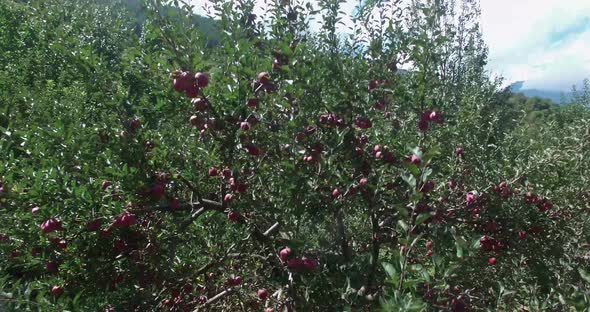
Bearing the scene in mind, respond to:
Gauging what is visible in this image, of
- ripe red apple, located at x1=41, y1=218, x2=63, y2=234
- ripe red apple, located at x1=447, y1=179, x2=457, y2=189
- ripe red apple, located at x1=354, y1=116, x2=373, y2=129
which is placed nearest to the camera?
ripe red apple, located at x1=41, y1=218, x2=63, y2=234

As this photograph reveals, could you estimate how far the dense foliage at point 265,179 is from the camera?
9.04 ft

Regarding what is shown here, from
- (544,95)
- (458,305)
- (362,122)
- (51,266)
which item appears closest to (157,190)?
(51,266)

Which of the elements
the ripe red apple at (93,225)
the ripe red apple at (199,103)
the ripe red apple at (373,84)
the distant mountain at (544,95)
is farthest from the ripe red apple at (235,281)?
the distant mountain at (544,95)

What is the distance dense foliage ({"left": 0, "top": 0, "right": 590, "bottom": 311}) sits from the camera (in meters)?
2.75

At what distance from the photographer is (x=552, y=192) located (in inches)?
132

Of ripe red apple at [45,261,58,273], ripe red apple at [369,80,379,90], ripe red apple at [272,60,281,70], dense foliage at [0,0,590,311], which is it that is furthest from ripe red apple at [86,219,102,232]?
ripe red apple at [369,80,379,90]

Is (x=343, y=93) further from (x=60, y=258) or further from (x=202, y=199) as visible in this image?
(x=60, y=258)

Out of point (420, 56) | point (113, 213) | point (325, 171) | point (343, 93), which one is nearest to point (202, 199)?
point (113, 213)

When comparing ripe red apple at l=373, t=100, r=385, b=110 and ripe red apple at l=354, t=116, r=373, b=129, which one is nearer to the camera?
ripe red apple at l=354, t=116, r=373, b=129

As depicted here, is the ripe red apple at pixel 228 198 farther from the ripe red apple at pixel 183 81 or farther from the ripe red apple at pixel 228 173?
the ripe red apple at pixel 183 81

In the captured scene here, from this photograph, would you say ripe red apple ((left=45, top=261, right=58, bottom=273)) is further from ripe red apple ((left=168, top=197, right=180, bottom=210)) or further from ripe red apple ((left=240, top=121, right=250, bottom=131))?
ripe red apple ((left=240, top=121, right=250, bottom=131))

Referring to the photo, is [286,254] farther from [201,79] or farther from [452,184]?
[452,184]

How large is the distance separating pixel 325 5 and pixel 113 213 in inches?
82.2

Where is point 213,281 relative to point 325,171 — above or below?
below
